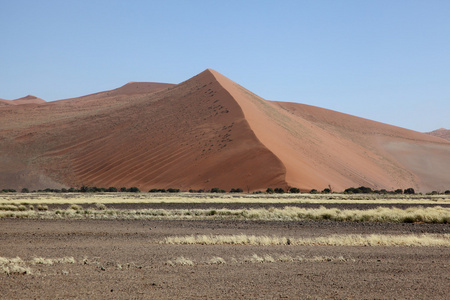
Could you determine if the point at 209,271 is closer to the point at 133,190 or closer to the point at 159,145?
the point at 133,190

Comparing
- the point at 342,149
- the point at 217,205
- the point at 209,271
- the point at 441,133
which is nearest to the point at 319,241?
the point at 209,271

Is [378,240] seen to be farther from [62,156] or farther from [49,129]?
[49,129]

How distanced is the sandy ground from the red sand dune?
4115cm

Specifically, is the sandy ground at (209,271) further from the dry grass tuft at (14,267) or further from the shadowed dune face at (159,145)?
the shadowed dune face at (159,145)

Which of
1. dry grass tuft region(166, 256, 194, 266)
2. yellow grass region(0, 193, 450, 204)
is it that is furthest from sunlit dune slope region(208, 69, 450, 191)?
dry grass tuft region(166, 256, 194, 266)

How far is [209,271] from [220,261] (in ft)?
3.89

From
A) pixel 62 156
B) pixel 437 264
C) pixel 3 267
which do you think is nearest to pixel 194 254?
pixel 3 267

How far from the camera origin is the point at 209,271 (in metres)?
→ 11.5

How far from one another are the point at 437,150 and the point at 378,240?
283ft

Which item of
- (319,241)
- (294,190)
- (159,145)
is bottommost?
(294,190)

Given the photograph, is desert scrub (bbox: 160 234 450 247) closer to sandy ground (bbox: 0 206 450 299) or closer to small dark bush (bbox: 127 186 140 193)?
sandy ground (bbox: 0 206 450 299)

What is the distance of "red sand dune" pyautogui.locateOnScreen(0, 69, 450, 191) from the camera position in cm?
6266

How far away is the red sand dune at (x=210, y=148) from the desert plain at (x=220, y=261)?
35.9m

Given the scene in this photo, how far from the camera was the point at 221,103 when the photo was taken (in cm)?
8012
